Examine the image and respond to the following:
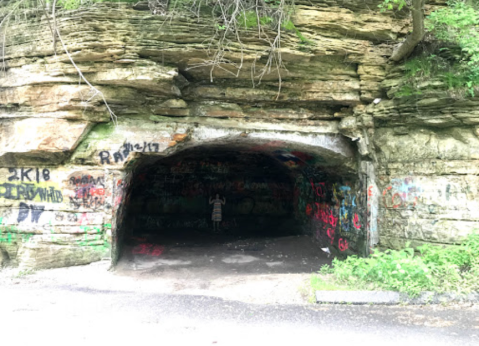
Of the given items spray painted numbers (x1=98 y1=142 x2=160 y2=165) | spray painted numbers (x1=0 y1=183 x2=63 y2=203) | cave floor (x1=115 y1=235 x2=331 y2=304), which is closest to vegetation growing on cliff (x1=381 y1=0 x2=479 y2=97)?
cave floor (x1=115 y1=235 x2=331 y2=304)

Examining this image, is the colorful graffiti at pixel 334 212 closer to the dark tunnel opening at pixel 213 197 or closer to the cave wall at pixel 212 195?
the dark tunnel opening at pixel 213 197

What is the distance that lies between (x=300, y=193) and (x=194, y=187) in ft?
14.3

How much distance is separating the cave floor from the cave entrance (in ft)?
0.09

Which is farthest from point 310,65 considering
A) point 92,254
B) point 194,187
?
point 194,187

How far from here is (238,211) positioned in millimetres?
14406

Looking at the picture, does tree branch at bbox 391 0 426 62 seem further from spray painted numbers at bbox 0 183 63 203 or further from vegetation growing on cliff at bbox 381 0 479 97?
spray painted numbers at bbox 0 183 63 203

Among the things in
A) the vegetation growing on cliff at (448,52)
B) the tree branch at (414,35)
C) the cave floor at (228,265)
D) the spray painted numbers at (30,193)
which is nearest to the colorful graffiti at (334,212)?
the cave floor at (228,265)

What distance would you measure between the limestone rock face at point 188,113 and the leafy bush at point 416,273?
95 cm

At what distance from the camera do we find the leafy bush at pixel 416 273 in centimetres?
464

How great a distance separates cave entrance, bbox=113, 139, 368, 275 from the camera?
324 inches

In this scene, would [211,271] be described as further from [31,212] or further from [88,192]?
[31,212]

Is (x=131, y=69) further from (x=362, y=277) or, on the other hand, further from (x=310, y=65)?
(x=362, y=277)

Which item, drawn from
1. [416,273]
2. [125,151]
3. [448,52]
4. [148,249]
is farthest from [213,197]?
[416,273]

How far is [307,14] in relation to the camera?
6184mm
